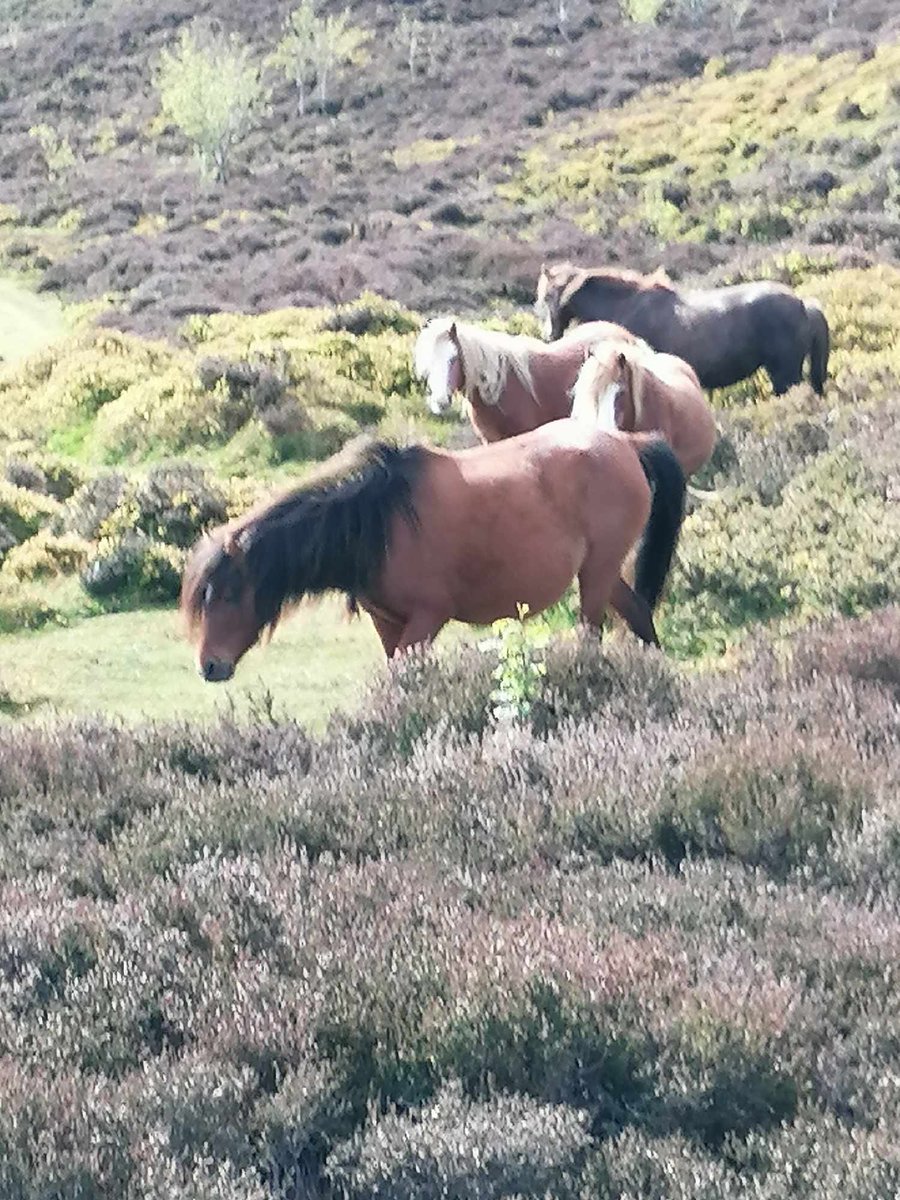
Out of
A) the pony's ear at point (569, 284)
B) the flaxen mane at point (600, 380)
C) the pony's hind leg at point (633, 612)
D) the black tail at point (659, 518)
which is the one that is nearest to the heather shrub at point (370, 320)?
the pony's ear at point (569, 284)

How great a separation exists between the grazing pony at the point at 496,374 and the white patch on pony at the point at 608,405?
0.49 meters

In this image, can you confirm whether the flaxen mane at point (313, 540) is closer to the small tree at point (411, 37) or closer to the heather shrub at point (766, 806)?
the heather shrub at point (766, 806)

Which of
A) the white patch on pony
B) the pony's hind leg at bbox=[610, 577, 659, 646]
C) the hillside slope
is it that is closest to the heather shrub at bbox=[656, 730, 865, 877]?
the pony's hind leg at bbox=[610, 577, 659, 646]

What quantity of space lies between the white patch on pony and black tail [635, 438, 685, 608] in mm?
707

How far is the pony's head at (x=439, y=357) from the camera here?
769 cm

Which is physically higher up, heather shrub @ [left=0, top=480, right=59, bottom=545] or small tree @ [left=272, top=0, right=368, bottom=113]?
heather shrub @ [left=0, top=480, right=59, bottom=545]

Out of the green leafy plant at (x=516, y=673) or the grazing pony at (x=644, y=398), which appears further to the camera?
the grazing pony at (x=644, y=398)

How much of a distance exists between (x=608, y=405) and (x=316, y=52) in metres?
43.9

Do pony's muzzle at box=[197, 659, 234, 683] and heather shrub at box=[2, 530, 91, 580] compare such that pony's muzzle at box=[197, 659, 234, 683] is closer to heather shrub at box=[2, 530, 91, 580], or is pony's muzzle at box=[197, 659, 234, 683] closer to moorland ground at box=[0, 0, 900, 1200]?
moorland ground at box=[0, 0, 900, 1200]

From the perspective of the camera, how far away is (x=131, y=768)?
15.7 feet

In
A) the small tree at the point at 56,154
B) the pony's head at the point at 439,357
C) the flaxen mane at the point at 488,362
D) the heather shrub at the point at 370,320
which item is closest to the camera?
the pony's head at the point at 439,357

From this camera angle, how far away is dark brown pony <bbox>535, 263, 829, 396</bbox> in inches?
473

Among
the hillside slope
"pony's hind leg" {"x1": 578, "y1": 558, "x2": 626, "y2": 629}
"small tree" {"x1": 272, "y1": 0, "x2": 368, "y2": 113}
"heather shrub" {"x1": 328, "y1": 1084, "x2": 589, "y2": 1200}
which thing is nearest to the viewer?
"heather shrub" {"x1": 328, "y1": 1084, "x2": 589, "y2": 1200}

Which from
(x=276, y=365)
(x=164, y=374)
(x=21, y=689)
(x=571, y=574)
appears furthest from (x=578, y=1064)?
(x=164, y=374)
